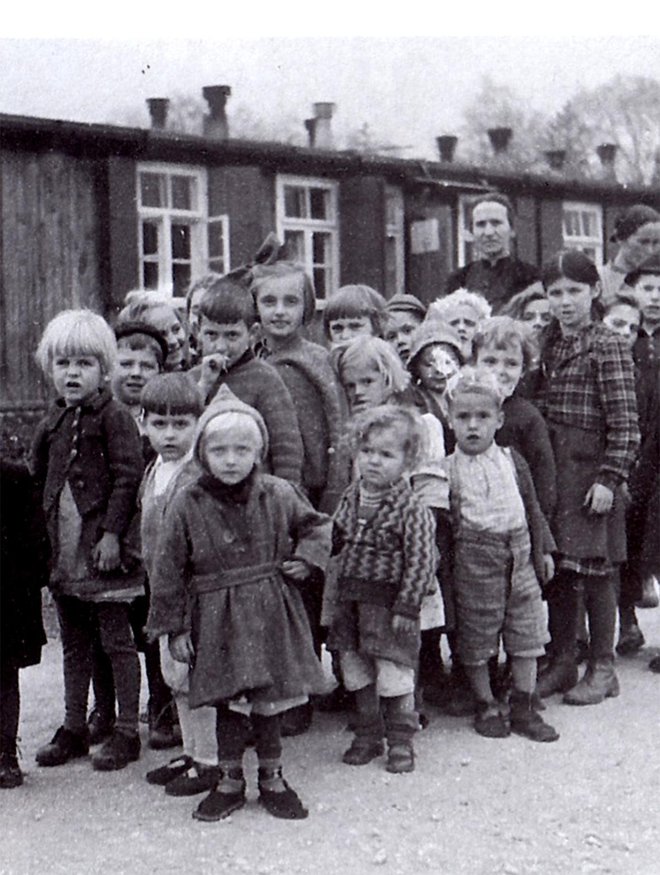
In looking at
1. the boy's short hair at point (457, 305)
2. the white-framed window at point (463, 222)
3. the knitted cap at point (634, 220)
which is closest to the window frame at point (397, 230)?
the white-framed window at point (463, 222)

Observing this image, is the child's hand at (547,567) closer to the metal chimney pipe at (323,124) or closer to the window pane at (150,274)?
the window pane at (150,274)

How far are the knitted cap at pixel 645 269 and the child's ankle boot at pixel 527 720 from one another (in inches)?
92.9

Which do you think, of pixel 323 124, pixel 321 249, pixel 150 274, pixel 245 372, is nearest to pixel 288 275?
pixel 245 372

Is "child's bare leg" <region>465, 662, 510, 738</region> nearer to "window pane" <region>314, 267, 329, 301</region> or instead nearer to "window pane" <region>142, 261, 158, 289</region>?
"window pane" <region>142, 261, 158, 289</region>

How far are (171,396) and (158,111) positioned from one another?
54.0ft

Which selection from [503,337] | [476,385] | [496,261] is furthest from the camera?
[496,261]

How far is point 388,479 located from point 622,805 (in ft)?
4.52

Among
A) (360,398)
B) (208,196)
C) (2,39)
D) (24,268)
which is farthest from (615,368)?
(208,196)

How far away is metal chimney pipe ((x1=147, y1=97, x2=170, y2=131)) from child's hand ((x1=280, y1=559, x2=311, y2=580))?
16635 millimetres

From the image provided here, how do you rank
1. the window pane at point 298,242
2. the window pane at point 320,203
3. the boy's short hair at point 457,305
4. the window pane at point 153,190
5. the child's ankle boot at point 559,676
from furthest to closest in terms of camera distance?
the window pane at point 320,203 → the window pane at point 298,242 → the window pane at point 153,190 → the boy's short hair at point 457,305 → the child's ankle boot at point 559,676

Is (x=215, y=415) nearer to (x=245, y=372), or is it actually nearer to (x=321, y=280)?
(x=245, y=372)

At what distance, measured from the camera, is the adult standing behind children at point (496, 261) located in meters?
6.95

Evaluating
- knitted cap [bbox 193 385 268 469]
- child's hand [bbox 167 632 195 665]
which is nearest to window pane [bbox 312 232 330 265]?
knitted cap [bbox 193 385 268 469]

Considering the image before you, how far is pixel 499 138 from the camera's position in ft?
77.0
